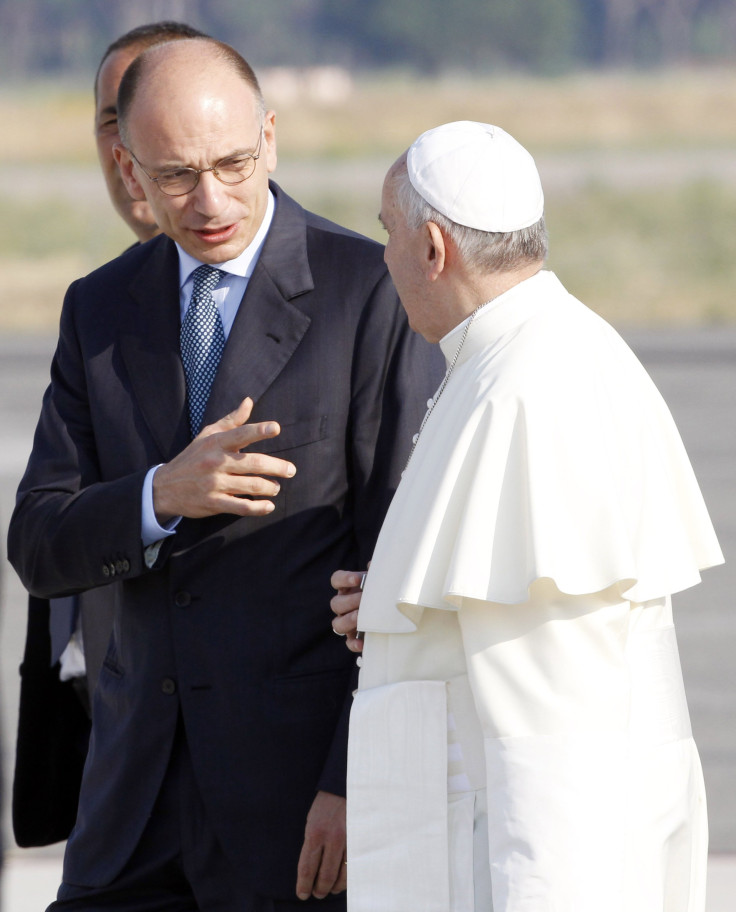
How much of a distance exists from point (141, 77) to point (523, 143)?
41.5 m

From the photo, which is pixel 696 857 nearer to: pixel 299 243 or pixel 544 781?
pixel 544 781

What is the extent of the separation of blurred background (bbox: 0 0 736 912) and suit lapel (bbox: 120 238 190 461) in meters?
2.14

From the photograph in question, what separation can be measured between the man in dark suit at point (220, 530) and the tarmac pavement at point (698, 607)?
1.81 metres

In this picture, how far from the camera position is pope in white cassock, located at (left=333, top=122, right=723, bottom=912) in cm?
205

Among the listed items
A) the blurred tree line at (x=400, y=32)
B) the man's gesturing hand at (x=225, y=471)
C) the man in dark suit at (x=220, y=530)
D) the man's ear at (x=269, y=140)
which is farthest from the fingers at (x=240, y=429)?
the blurred tree line at (x=400, y=32)

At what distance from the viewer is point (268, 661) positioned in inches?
101

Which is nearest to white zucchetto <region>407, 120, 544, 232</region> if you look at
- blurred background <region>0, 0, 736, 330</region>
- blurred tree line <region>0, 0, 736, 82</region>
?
blurred background <region>0, 0, 736, 330</region>

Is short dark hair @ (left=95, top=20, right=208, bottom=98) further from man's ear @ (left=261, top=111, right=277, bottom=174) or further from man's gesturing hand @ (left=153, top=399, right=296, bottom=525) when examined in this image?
man's gesturing hand @ (left=153, top=399, right=296, bottom=525)

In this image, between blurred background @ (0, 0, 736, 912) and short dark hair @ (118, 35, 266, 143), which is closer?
short dark hair @ (118, 35, 266, 143)

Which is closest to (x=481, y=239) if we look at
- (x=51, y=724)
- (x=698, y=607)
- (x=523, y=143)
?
(x=51, y=724)

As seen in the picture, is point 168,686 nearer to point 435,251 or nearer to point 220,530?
point 220,530

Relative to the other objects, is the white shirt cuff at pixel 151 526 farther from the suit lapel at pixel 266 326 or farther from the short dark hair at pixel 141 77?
the short dark hair at pixel 141 77

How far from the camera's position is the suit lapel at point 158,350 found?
2.63 metres

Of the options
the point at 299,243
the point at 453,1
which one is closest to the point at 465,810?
the point at 299,243
